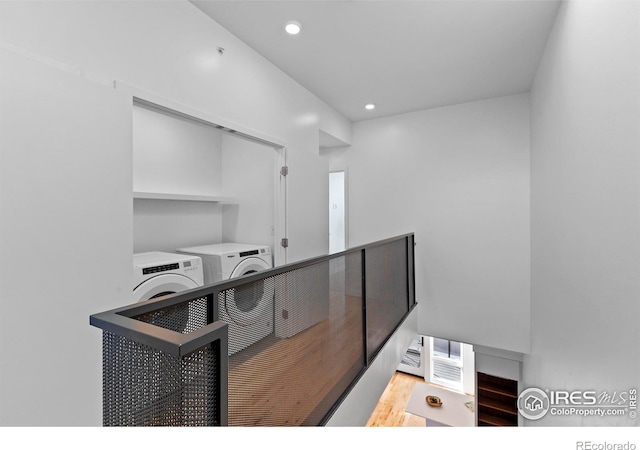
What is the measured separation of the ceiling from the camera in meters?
2.03

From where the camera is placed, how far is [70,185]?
1291 millimetres

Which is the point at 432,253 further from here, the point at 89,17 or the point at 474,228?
the point at 89,17

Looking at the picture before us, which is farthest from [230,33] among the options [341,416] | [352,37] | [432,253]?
[432,253]

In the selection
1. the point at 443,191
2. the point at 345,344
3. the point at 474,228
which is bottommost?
the point at 345,344

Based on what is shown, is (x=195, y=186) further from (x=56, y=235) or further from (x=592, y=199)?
(x=592, y=199)

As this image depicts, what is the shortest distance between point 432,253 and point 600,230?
2.63m

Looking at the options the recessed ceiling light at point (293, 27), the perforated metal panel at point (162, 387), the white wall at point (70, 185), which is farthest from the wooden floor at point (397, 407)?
the recessed ceiling light at point (293, 27)

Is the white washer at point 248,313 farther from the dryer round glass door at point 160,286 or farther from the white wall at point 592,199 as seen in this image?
the white wall at point 592,199

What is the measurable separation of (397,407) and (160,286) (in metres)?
5.87

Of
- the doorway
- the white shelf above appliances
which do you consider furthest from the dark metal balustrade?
the white shelf above appliances

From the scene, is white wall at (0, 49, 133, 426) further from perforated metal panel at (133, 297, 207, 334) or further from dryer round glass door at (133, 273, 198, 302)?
perforated metal panel at (133, 297, 207, 334)

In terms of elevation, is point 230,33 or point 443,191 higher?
point 230,33

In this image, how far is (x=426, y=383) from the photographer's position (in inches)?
255

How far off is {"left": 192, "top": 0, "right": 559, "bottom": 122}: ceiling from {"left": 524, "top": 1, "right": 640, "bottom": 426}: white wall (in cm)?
33
